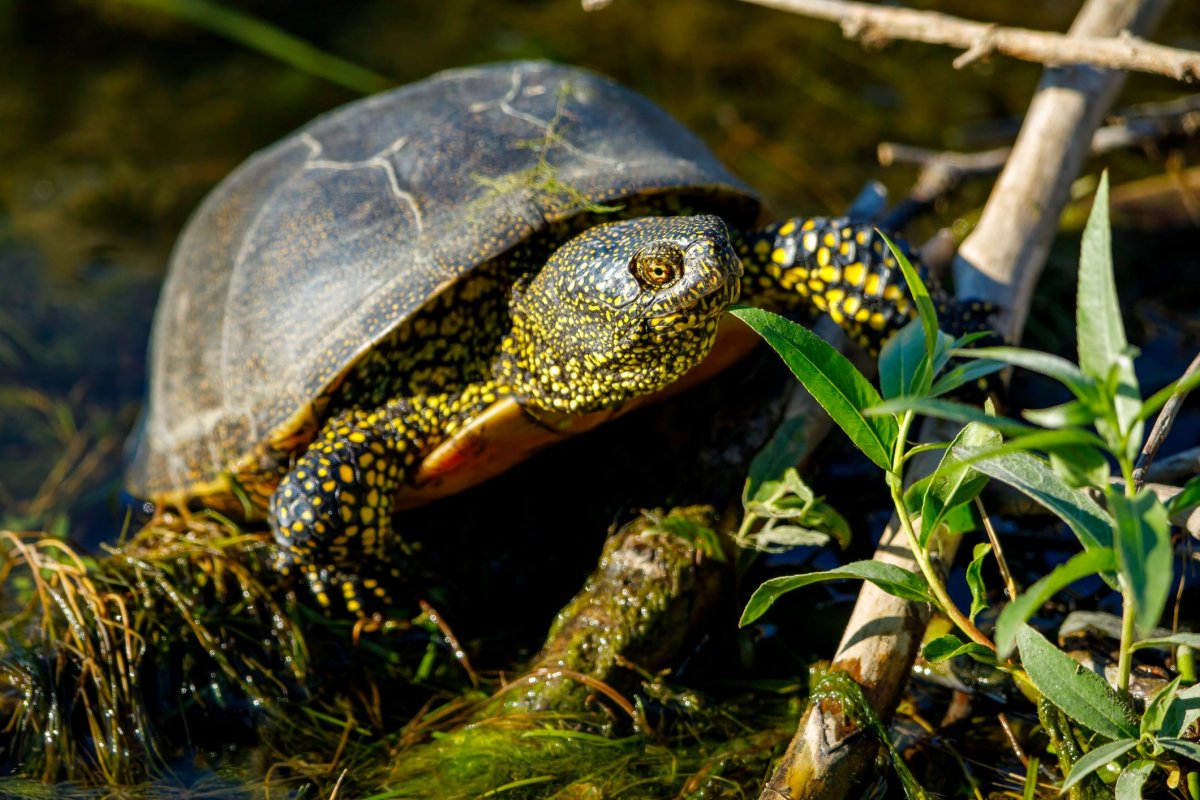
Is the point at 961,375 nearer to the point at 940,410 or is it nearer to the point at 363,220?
the point at 940,410

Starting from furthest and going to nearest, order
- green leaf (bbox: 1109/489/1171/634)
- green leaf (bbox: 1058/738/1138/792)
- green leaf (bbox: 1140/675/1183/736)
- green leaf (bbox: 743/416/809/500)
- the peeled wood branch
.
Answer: the peeled wood branch, green leaf (bbox: 743/416/809/500), green leaf (bbox: 1140/675/1183/736), green leaf (bbox: 1058/738/1138/792), green leaf (bbox: 1109/489/1171/634)

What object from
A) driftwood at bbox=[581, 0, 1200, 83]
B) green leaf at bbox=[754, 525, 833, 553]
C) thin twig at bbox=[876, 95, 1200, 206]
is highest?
driftwood at bbox=[581, 0, 1200, 83]

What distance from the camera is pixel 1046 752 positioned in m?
2.46

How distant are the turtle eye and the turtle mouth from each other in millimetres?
78

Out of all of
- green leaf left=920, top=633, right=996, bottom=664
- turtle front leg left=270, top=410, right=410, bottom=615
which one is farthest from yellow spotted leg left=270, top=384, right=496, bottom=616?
green leaf left=920, top=633, right=996, bottom=664

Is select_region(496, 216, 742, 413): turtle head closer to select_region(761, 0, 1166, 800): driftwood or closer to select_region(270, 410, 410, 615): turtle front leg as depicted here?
select_region(270, 410, 410, 615): turtle front leg

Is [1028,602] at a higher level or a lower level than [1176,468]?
higher

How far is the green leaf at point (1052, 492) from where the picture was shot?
1.86 m

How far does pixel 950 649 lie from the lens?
2.13 metres

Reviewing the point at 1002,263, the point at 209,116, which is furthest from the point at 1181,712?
the point at 209,116

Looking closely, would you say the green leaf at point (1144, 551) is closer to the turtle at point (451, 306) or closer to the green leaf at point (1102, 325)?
the green leaf at point (1102, 325)

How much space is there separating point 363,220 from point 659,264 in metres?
1.07

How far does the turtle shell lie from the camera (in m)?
2.94

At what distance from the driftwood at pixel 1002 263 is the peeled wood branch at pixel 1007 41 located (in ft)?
0.55
